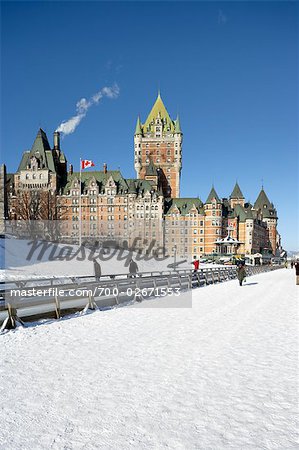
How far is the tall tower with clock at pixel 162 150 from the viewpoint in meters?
126

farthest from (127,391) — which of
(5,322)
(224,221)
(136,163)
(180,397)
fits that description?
(136,163)

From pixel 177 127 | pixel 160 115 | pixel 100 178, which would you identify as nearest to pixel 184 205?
pixel 100 178

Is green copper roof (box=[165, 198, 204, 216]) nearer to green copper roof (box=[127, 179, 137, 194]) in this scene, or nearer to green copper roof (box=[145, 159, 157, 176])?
green copper roof (box=[145, 159, 157, 176])

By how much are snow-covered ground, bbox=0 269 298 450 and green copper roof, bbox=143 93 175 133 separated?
125 m

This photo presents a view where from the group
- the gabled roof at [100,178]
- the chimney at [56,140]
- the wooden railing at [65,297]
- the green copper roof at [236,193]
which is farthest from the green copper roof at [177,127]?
the wooden railing at [65,297]

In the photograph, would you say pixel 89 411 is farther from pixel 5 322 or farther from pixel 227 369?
pixel 5 322

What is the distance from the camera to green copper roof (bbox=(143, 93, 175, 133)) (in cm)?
13180

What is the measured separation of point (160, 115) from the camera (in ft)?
439

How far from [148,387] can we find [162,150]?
126 metres

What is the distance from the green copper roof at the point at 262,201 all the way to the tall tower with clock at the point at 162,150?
40883mm

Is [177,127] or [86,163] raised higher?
[177,127]

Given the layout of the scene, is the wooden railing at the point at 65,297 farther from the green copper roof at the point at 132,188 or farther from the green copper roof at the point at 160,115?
the green copper roof at the point at 160,115

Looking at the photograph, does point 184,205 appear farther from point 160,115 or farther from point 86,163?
point 86,163

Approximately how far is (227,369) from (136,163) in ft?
409
